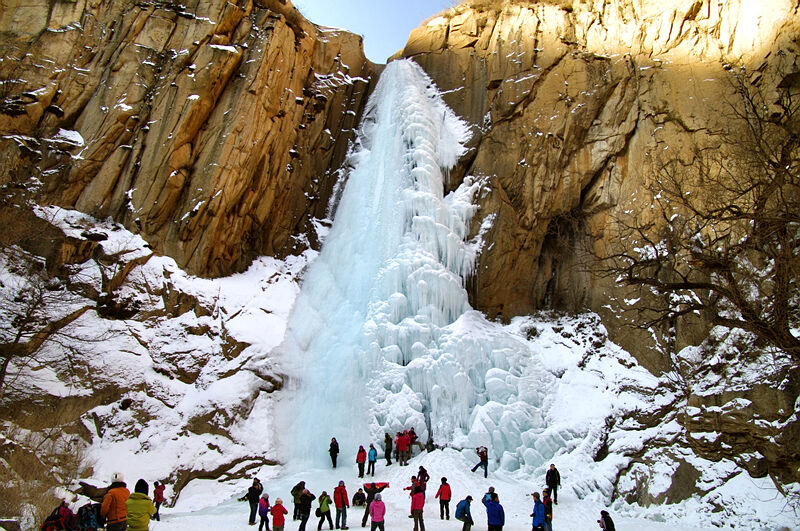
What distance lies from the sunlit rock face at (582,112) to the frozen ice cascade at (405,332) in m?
1.47

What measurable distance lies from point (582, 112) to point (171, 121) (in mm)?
15162

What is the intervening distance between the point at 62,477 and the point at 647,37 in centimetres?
2298

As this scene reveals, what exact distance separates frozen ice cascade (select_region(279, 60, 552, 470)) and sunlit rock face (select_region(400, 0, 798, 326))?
57.7 inches

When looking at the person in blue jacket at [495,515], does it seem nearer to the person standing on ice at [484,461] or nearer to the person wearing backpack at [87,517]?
the person standing on ice at [484,461]

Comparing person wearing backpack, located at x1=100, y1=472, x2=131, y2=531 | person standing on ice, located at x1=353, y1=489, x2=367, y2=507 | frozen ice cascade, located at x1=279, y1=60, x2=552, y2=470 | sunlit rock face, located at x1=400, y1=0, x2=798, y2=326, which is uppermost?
sunlit rock face, located at x1=400, y1=0, x2=798, y2=326

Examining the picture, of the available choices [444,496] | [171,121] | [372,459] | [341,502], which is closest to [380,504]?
[341,502]

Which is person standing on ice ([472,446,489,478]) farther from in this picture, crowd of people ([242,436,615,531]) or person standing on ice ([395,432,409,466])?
person standing on ice ([395,432,409,466])

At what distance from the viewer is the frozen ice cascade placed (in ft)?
48.8

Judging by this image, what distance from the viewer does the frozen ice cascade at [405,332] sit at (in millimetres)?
14883

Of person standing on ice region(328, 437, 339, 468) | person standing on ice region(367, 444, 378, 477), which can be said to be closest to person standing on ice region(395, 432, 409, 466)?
person standing on ice region(367, 444, 378, 477)

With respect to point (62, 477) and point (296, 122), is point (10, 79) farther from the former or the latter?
point (62, 477)

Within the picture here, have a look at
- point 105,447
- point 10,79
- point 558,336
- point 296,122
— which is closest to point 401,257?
point 558,336

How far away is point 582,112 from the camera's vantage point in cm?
1970

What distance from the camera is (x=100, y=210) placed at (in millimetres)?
17609
